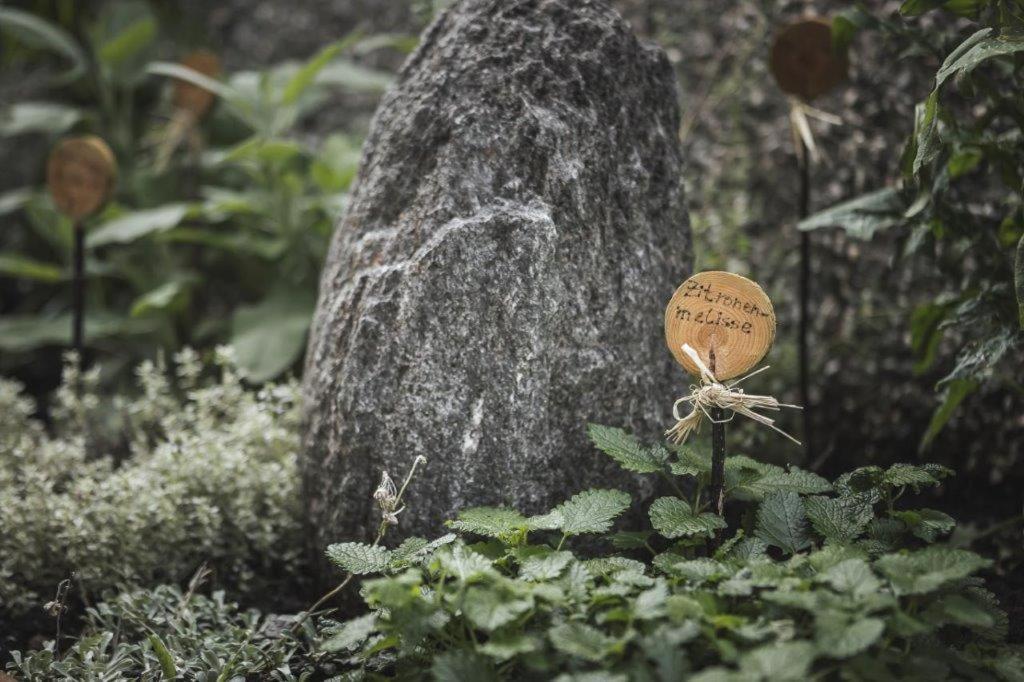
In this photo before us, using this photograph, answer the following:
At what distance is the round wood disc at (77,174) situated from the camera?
3.04 meters

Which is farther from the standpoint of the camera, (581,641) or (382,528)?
(382,528)

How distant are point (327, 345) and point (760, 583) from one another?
1.28 meters

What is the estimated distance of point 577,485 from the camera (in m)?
2.15

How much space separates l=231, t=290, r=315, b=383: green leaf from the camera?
3.17 meters

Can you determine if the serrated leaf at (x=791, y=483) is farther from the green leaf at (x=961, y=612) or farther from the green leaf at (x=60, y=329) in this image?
the green leaf at (x=60, y=329)

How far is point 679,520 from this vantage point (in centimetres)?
184

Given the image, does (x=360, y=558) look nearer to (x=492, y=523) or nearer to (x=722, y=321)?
(x=492, y=523)

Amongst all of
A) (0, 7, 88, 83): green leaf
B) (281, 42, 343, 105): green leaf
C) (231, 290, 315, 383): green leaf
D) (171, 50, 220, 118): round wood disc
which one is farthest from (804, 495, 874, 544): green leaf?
(0, 7, 88, 83): green leaf

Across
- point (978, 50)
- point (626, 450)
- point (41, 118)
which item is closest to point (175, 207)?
point (41, 118)

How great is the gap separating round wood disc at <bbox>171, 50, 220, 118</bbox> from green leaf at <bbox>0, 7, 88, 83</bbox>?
0.56 metres

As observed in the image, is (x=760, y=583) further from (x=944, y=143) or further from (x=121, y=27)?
(x=121, y=27)

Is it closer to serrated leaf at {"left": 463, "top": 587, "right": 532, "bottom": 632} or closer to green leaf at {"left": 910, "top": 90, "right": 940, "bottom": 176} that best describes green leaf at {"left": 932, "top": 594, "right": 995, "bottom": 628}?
serrated leaf at {"left": 463, "top": 587, "right": 532, "bottom": 632}

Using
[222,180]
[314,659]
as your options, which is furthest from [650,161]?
[222,180]

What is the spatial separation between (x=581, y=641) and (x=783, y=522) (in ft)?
1.98
